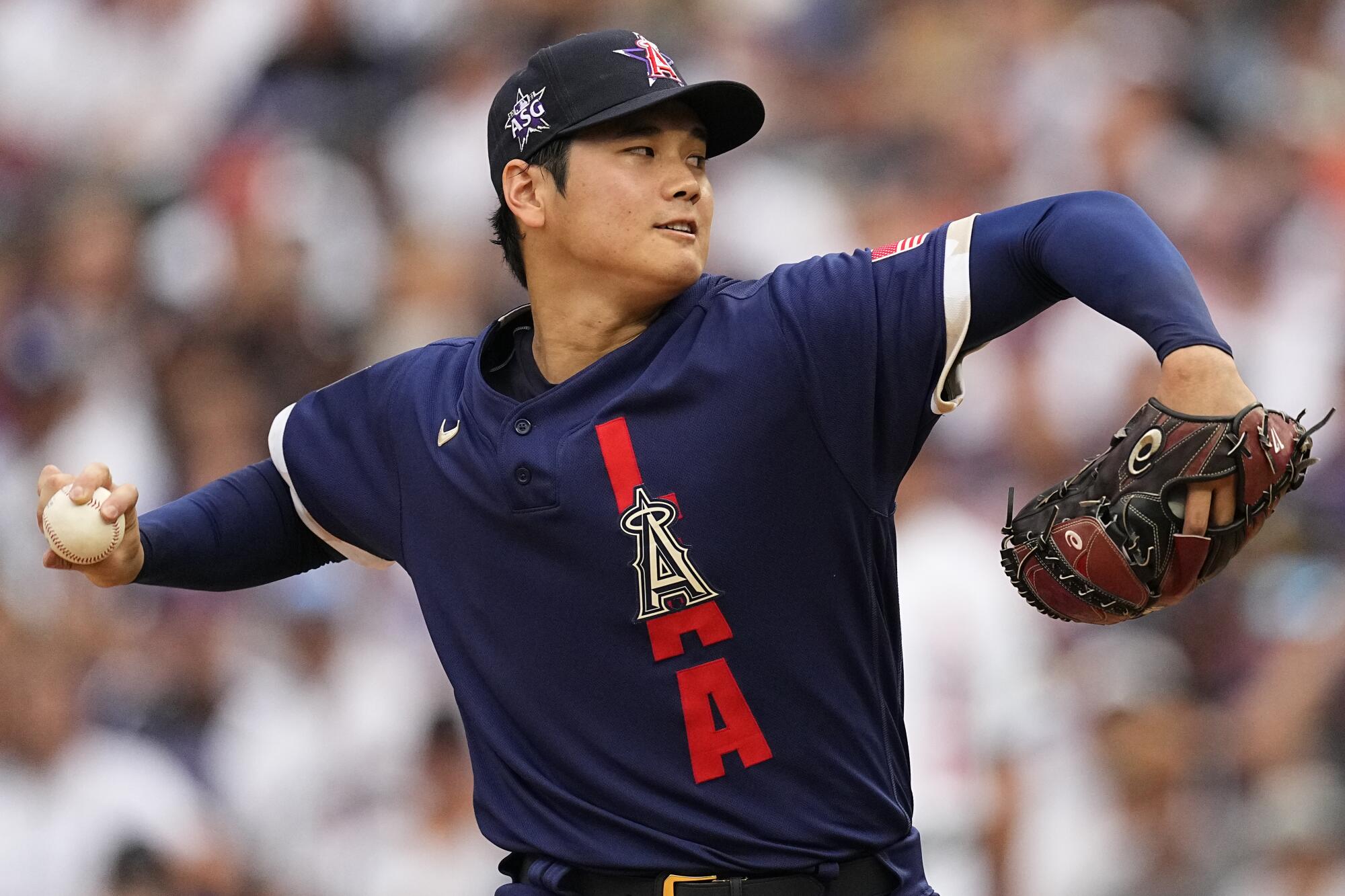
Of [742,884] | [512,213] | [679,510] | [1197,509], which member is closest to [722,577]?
[679,510]

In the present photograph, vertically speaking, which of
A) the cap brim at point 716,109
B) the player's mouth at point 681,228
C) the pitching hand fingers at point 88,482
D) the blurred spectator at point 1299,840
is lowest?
the blurred spectator at point 1299,840

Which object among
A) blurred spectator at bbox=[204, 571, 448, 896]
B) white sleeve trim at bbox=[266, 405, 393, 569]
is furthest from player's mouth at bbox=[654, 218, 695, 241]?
blurred spectator at bbox=[204, 571, 448, 896]

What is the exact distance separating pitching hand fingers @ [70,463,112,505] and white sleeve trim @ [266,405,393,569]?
367mm

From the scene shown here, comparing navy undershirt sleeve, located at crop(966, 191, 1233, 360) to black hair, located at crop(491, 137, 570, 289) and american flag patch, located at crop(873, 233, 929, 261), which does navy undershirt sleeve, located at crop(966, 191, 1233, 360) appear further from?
black hair, located at crop(491, 137, 570, 289)

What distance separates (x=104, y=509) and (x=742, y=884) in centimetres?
123

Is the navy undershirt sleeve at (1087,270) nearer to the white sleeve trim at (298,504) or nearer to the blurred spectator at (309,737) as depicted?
the white sleeve trim at (298,504)

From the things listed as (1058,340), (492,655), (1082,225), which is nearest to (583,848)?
(492,655)

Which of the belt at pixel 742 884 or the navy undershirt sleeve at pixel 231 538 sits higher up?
the navy undershirt sleeve at pixel 231 538

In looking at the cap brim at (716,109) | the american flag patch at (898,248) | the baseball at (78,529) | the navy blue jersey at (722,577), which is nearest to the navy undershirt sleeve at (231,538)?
the baseball at (78,529)

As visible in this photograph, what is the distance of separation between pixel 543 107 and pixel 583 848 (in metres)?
1.25

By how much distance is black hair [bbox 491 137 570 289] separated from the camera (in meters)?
2.84

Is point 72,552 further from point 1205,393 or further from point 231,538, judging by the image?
point 1205,393

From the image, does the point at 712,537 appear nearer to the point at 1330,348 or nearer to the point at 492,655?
the point at 492,655

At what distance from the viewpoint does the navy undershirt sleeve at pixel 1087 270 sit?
2182mm
